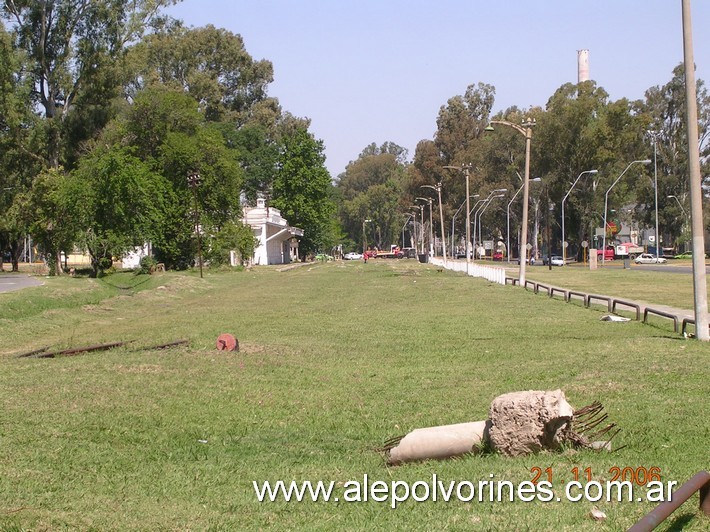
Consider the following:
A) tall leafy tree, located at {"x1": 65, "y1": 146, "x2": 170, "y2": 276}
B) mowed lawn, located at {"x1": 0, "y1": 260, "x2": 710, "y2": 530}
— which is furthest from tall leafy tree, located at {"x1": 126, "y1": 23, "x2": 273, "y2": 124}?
mowed lawn, located at {"x1": 0, "y1": 260, "x2": 710, "y2": 530}

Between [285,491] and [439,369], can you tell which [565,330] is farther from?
[285,491]

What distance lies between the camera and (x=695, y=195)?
1695 centimetres

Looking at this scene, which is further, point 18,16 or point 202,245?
point 202,245

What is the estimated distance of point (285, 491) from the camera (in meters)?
6.81

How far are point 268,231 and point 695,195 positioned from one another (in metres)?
79.3

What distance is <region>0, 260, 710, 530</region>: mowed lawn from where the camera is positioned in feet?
20.0

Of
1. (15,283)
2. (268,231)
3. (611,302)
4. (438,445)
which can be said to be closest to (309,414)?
(438,445)

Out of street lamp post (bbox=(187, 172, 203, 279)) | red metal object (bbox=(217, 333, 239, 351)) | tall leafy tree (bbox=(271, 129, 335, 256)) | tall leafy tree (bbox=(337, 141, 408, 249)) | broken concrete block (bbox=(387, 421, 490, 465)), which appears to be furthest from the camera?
tall leafy tree (bbox=(337, 141, 408, 249))

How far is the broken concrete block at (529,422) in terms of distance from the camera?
7219mm

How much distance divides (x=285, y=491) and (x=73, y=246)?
54385mm

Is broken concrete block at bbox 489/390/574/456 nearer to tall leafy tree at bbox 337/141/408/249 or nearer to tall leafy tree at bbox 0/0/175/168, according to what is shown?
tall leafy tree at bbox 0/0/175/168

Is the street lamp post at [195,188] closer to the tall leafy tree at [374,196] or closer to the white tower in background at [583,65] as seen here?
the white tower in background at [583,65]

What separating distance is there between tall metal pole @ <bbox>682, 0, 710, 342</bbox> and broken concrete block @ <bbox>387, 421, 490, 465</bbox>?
10.3m

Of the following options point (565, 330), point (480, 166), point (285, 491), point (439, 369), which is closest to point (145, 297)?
point (565, 330)
